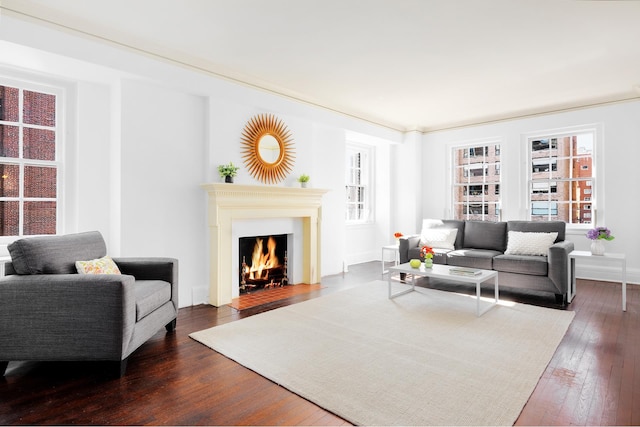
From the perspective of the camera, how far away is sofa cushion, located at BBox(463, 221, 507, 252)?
5.24 m

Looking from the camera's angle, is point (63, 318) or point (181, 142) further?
point (181, 142)

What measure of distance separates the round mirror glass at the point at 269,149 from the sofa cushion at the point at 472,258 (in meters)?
2.73

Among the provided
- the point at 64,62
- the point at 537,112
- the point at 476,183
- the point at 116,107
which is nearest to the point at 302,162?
the point at 116,107

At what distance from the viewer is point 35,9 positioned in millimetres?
2852

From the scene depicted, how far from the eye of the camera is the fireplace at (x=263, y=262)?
15.2 ft

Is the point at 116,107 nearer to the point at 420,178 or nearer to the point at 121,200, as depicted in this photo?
the point at 121,200

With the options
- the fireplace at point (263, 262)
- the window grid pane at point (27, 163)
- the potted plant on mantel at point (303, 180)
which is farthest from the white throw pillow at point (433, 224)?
the window grid pane at point (27, 163)

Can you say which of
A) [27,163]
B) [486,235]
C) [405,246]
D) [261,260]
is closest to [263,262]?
[261,260]

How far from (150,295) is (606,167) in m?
6.19

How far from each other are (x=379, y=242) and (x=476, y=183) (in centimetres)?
220

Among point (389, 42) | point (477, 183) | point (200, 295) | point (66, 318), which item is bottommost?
point (200, 295)

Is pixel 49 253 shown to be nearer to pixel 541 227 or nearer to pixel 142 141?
pixel 142 141

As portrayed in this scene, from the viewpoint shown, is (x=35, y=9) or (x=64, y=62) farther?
(x=64, y=62)

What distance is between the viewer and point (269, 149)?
15.3 ft
